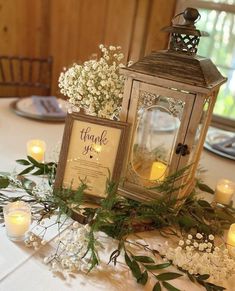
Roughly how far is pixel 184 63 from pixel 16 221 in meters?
0.58

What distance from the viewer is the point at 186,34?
0.87 m

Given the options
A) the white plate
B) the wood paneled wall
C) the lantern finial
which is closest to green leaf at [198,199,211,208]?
the lantern finial

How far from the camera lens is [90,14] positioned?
106 inches

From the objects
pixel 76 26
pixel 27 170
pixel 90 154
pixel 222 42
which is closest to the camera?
pixel 90 154

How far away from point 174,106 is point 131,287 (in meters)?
0.47

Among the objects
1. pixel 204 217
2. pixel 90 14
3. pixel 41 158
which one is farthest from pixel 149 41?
pixel 204 217

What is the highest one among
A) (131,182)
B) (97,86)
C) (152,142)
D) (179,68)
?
(179,68)

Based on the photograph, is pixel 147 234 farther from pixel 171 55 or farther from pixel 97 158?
pixel 171 55

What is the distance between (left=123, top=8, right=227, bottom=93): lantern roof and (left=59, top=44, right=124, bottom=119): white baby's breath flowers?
0.30 ft

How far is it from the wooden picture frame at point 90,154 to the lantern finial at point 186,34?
279 millimetres

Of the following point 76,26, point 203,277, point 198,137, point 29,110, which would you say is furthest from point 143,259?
point 76,26

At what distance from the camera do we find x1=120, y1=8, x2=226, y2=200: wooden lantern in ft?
2.79

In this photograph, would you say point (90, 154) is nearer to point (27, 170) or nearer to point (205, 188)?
point (27, 170)

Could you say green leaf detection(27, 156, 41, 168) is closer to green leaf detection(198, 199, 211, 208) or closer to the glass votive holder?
the glass votive holder
